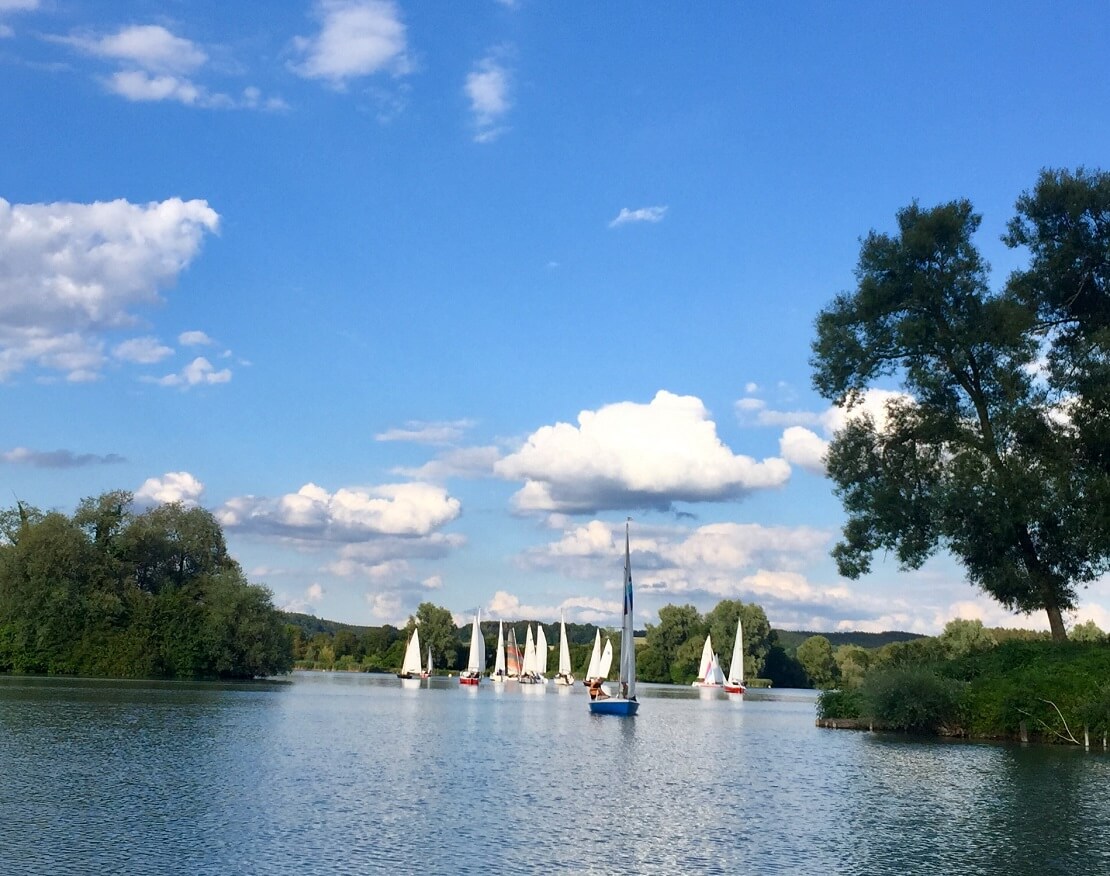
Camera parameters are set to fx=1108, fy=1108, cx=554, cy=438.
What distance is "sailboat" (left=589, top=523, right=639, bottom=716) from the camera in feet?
207

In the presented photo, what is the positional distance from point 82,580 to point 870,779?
83541mm

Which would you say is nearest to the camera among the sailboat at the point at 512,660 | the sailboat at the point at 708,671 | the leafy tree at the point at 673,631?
Answer: the sailboat at the point at 708,671

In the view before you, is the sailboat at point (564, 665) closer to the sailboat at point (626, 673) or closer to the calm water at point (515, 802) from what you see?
the sailboat at point (626, 673)

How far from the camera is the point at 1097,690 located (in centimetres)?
4159

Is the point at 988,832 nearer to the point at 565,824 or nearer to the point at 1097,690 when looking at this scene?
the point at 565,824

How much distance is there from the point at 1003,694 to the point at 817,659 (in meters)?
129

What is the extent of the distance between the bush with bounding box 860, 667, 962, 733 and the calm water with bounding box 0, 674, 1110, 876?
1629 millimetres

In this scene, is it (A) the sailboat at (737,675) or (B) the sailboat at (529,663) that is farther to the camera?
(B) the sailboat at (529,663)

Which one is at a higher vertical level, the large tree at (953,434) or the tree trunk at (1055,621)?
the large tree at (953,434)

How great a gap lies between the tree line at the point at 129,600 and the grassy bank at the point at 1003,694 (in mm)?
66267

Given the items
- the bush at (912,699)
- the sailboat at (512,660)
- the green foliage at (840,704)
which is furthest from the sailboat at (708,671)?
the bush at (912,699)

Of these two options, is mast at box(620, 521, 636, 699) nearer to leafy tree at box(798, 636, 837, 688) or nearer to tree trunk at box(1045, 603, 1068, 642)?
tree trunk at box(1045, 603, 1068, 642)

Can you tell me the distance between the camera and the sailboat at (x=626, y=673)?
6322 cm

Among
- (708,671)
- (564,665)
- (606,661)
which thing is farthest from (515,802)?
(564,665)
